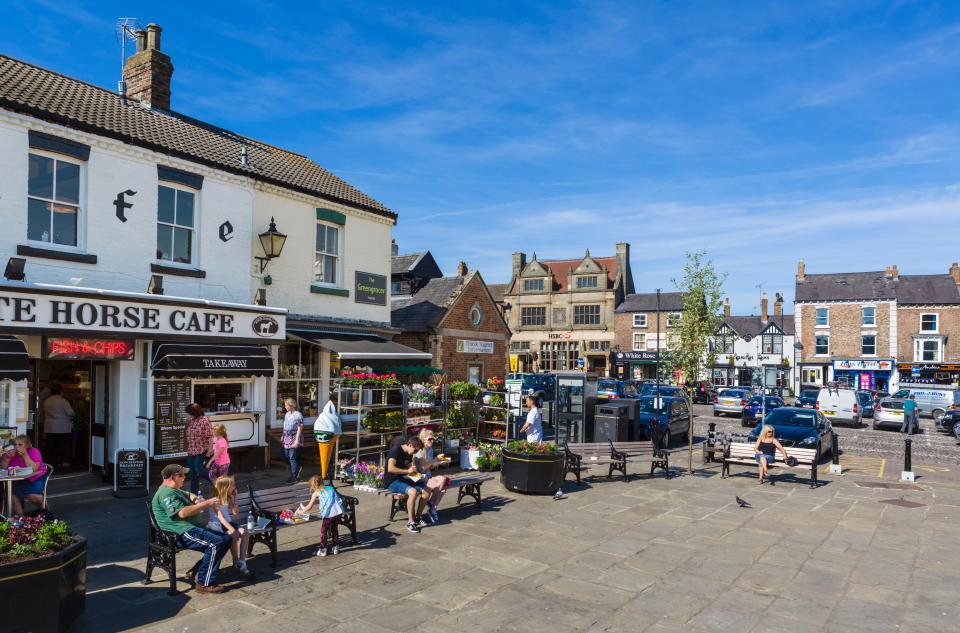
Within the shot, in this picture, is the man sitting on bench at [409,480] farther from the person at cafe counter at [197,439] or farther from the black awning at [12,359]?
the black awning at [12,359]

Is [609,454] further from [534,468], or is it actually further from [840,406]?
[840,406]

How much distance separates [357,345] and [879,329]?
48624 millimetres

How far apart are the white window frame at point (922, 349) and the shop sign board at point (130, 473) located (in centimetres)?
5404

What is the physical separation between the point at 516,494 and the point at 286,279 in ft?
25.3

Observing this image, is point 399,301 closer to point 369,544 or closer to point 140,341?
point 140,341

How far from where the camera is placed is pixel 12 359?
9.94 meters

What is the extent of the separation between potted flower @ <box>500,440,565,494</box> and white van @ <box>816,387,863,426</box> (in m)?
22.3

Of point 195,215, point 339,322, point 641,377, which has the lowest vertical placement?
point 641,377

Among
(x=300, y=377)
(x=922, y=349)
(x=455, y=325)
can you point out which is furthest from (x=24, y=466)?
(x=922, y=349)

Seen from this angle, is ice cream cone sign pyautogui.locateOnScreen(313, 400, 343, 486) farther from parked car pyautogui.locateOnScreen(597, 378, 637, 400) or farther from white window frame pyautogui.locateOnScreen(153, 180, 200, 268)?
parked car pyautogui.locateOnScreen(597, 378, 637, 400)

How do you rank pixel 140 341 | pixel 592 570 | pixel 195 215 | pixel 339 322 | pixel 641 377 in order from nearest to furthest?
pixel 592 570 → pixel 140 341 → pixel 195 215 → pixel 339 322 → pixel 641 377

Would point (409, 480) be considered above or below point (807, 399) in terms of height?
above

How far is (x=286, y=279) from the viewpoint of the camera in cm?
1612

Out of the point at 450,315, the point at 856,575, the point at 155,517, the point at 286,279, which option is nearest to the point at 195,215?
the point at 286,279
